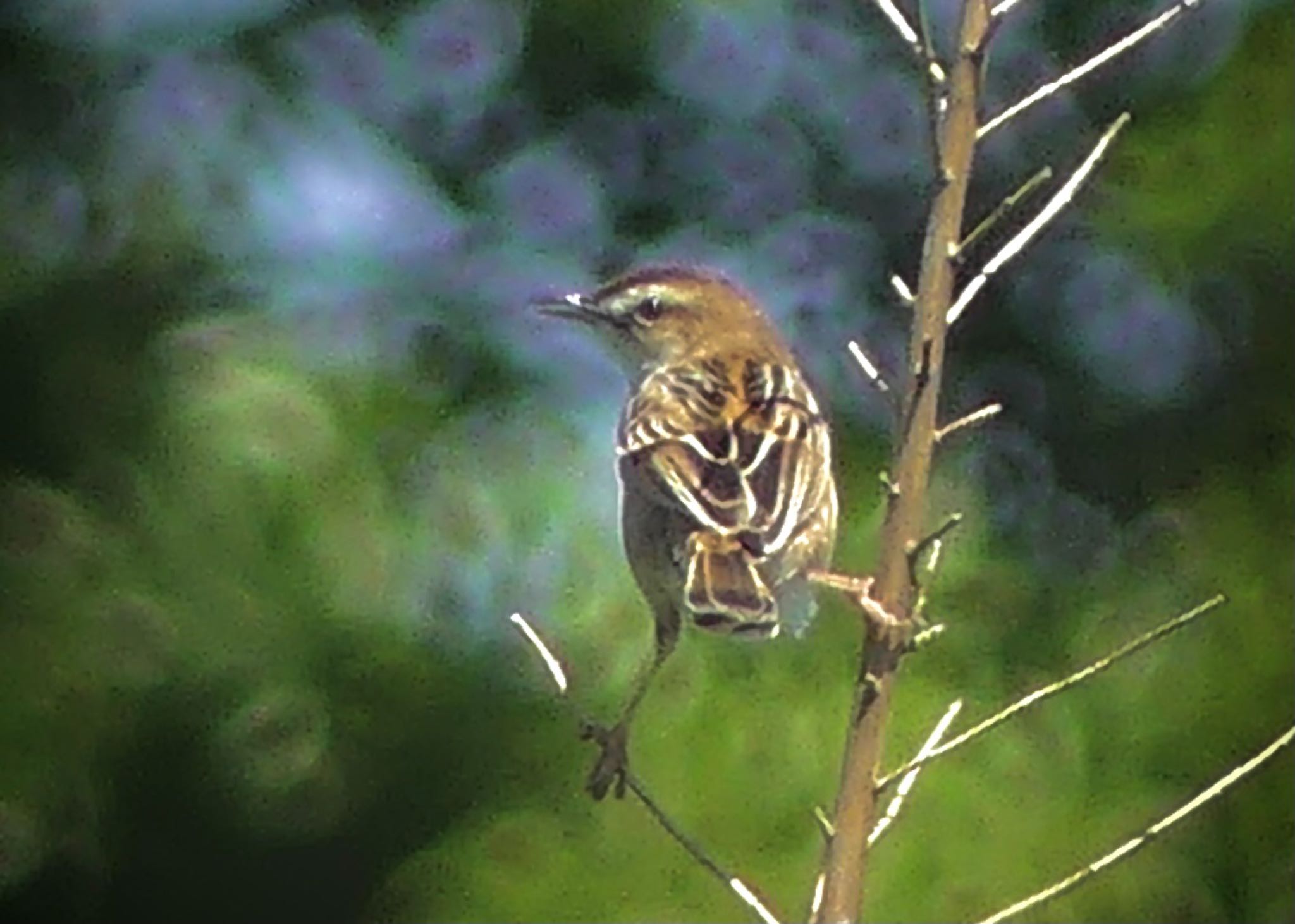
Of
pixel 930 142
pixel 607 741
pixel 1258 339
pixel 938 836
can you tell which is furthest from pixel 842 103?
pixel 930 142

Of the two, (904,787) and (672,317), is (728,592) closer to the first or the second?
(904,787)

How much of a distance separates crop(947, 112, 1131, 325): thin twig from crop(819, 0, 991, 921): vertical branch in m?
0.02

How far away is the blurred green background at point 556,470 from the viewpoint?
1973 millimetres

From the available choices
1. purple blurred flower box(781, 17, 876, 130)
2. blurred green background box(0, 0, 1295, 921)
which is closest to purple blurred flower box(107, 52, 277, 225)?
blurred green background box(0, 0, 1295, 921)

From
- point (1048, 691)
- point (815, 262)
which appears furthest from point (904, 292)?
point (815, 262)

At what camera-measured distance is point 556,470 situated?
203 cm

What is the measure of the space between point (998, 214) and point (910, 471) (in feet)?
0.32

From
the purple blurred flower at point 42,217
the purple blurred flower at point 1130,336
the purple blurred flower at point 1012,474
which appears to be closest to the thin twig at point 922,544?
the purple blurred flower at point 1012,474

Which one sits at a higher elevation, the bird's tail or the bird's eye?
the bird's eye

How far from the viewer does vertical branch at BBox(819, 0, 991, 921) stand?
727 mm

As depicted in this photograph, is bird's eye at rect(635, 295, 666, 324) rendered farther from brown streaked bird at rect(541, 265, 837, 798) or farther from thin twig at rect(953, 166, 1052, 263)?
thin twig at rect(953, 166, 1052, 263)

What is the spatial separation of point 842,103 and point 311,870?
3.49 ft

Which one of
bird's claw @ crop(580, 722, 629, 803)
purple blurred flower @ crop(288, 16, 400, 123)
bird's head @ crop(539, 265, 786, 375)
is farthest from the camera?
purple blurred flower @ crop(288, 16, 400, 123)

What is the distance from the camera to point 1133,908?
82.0 inches
